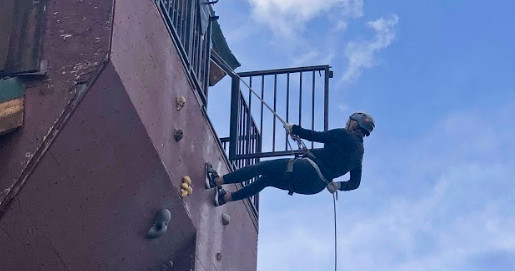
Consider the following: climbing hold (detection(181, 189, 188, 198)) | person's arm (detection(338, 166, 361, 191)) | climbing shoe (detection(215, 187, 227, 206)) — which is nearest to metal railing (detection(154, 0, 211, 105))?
climbing shoe (detection(215, 187, 227, 206))

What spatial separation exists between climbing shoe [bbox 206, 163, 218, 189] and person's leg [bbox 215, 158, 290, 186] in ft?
0.14

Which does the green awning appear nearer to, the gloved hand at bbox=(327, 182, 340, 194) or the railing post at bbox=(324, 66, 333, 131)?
the railing post at bbox=(324, 66, 333, 131)

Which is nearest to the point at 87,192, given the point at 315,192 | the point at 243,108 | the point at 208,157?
the point at 208,157

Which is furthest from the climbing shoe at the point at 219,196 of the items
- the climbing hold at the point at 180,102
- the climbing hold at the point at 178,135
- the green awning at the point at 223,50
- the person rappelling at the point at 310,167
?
the green awning at the point at 223,50

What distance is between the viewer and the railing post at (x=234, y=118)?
12392mm

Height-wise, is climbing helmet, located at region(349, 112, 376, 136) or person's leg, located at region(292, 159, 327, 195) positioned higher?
climbing helmet, located at region(349, 112, 376, 136)

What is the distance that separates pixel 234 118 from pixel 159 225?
9.43 feet

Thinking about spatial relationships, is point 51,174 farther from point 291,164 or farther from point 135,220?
point 291,164

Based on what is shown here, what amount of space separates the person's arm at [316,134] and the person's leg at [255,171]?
409 millimetres

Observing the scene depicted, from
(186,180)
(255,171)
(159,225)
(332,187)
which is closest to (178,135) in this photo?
(186,180)

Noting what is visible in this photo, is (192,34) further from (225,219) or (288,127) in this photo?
(225,219)

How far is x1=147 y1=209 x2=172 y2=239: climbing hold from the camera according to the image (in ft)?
32.3

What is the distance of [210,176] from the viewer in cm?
1112

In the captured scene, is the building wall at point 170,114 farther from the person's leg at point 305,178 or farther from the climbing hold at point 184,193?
the person's leg at point 305,178
